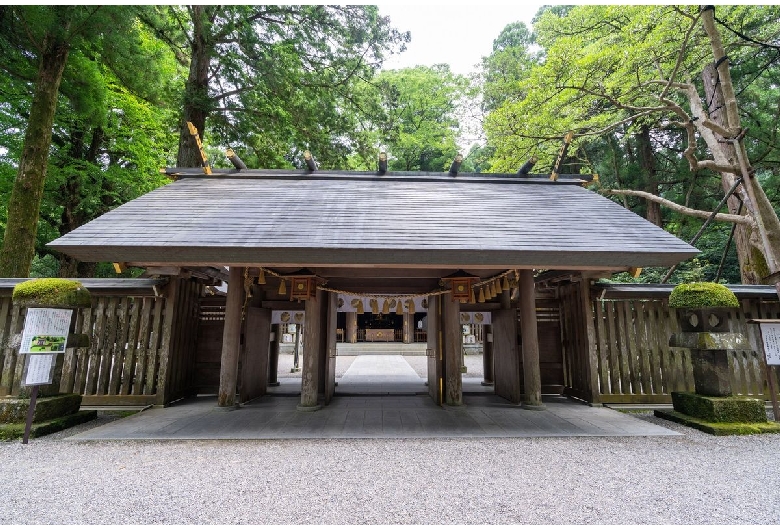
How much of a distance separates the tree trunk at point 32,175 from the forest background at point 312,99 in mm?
26

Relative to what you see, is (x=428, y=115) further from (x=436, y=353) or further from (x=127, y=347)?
(x=127, y=347)

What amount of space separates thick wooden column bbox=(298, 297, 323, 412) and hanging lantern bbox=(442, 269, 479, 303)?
2476mm

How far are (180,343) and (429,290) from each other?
5113 millimetres

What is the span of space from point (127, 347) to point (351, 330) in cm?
1648

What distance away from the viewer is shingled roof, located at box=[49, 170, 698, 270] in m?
4.46

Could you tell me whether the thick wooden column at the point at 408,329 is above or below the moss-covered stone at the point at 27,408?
above

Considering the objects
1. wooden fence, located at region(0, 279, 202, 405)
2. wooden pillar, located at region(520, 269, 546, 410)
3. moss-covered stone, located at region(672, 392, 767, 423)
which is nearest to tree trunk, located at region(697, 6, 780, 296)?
moss-covered stone, located at region(672, 392, 767, 423)

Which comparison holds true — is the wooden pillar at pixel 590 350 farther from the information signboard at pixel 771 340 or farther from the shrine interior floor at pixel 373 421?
the information signboard at pixel 771 340

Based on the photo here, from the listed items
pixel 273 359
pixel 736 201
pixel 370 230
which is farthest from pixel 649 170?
pixel 273 359

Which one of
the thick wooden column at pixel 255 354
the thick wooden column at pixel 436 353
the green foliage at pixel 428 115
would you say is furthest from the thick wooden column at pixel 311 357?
the green foliage at pixel 428 115

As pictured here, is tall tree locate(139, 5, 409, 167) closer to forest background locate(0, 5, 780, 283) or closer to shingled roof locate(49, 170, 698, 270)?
forest background locate(0, 5, 780, 283)

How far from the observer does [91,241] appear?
4402mm

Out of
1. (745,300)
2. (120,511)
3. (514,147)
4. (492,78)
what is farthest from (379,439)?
(492,78)

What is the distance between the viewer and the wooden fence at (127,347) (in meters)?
6.45
